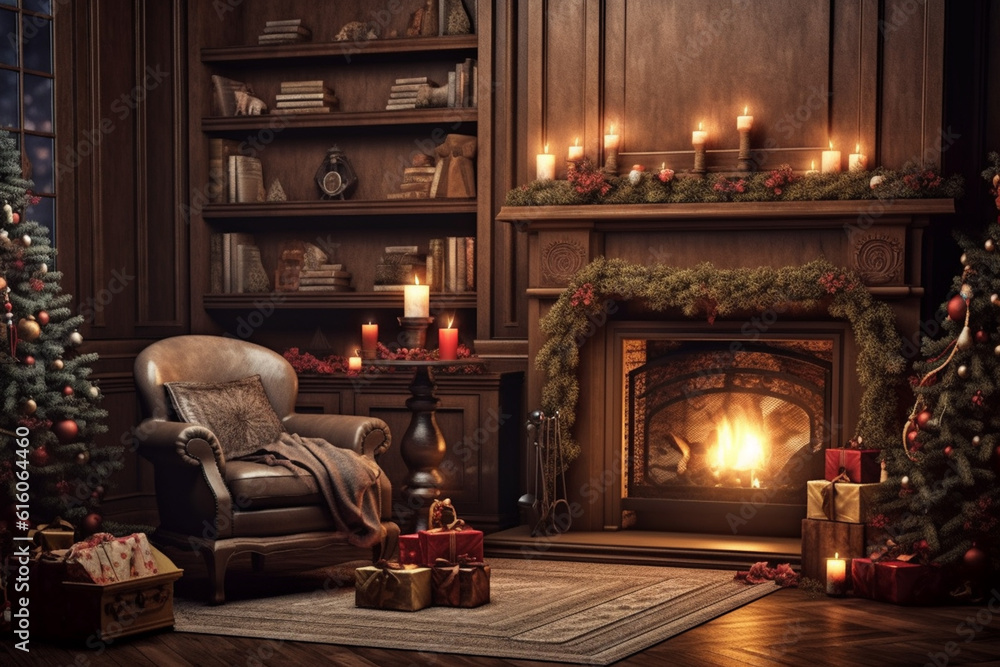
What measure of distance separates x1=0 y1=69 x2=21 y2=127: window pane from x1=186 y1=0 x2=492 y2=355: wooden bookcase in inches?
45.9

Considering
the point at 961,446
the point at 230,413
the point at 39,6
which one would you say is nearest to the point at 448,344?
the point at 230,413

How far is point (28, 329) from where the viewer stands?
5047mm

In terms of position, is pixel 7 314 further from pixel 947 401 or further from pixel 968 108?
pixel 968 108

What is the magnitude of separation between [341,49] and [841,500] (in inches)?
130

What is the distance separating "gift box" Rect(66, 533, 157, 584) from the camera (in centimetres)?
427

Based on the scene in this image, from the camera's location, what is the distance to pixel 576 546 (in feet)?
19.1

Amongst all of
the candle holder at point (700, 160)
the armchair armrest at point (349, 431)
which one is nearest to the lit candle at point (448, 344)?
Answer: the armchair armrest at point (349, 431)

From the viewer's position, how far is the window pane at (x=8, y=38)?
582cm

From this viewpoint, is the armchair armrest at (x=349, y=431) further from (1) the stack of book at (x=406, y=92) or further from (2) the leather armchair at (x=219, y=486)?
(1) the stack of book at (x=406, y=92)

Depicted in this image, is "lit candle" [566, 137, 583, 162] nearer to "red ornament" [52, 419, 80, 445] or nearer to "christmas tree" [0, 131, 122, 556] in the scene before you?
"christmas tree" [0, 131, 122, 556]

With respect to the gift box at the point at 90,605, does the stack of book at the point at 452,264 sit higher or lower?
higher

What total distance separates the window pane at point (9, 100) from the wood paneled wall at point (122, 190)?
22cm

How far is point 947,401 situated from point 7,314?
11.6 ft

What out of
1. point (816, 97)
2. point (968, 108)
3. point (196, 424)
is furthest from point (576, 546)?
point (968, 108)
